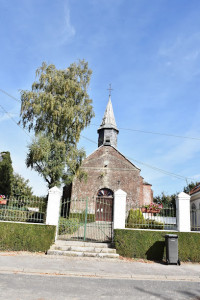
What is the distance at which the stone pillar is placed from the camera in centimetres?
1007

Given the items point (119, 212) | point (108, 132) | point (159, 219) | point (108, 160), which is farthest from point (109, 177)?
point (119, 212)

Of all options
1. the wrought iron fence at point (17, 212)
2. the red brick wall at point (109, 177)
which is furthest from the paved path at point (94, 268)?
the red brick wall at point (109, 177)

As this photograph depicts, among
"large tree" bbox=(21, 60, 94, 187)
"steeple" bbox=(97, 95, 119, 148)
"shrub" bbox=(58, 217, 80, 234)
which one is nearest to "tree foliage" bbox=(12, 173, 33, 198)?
"steeple" bbox=(97, 95, 119, 148)

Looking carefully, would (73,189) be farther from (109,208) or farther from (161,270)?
(161,270)

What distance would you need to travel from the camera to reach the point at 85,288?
18.1 feet

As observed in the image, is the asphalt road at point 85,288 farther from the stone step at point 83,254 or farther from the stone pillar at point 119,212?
the stone pillar at point 119,212

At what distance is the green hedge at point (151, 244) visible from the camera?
9.41 meters

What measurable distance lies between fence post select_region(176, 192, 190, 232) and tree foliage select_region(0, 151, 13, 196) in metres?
17.8

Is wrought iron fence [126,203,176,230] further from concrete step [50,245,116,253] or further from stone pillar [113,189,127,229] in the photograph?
concrete step [50,245,116,253]

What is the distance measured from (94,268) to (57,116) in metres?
11.9

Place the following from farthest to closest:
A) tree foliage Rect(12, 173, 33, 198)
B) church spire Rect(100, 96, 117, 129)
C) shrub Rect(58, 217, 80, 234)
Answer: tree foliage Rect(12, 173, 33, 198) → church spire Rect(100, 96, 117, 129) → shrub Rect(58, 217, 80, 234)

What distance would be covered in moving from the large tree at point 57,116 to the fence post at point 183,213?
8.43m

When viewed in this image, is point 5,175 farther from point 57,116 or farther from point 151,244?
point 151,244

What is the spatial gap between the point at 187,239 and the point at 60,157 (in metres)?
9.95
